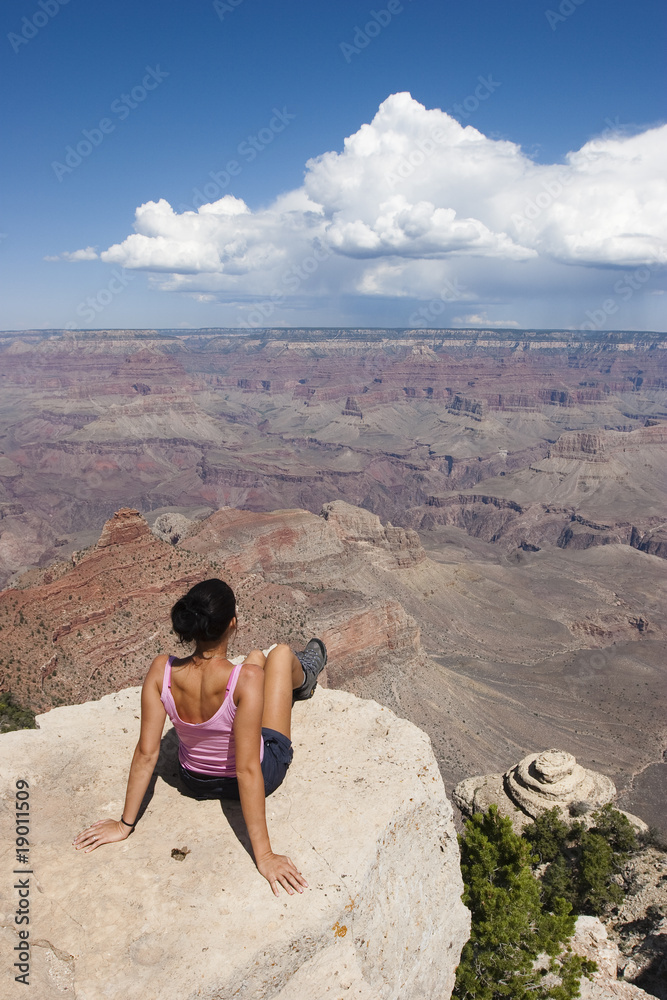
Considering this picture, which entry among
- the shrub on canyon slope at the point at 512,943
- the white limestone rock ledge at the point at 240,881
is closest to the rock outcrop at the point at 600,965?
the shrub on canyon slope at the point at 512,943

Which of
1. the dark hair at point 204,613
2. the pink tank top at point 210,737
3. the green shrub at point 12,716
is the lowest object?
the green shrub at point 12,716

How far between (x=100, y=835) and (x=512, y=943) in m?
8.96

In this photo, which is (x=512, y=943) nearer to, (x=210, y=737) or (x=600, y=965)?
(x=600, y=965)

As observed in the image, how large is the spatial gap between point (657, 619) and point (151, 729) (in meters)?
85.9

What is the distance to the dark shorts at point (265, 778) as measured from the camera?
6.62 metres

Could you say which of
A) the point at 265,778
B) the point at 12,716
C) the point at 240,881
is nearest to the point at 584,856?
the point at 265,778

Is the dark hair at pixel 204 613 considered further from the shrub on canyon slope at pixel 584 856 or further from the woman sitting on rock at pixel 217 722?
the shrub on canyon slope at pixel 584 856

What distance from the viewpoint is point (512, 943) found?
10.9 meters

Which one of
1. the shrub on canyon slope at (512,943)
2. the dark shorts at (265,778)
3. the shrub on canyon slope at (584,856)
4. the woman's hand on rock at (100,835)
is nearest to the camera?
the woman's hand on rock at (100,835)

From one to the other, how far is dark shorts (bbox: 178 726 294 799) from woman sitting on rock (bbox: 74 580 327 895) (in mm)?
11

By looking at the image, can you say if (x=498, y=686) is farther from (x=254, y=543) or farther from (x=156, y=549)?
(x=156, y=549)

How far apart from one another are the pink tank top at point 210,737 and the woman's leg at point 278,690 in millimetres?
701

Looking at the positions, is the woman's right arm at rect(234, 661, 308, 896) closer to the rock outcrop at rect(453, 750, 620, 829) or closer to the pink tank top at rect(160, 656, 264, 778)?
the pink tank top at rect(160, 656, 264, 778)

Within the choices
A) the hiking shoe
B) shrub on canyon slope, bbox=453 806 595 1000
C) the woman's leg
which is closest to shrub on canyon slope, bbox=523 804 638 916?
shrub on canyon slope, bbox=453 806 595 1000
